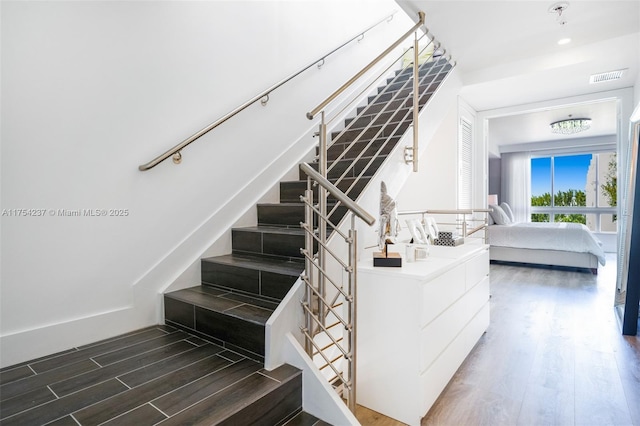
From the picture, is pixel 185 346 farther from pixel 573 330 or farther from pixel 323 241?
pixel 573 330

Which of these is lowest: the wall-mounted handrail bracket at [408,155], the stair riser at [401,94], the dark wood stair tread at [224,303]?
the dark wood stair tread at [224,303]

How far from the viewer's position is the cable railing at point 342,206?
1650mm

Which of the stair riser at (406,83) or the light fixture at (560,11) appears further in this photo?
the stair riser at (406,83)

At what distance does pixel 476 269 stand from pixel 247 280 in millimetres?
1779

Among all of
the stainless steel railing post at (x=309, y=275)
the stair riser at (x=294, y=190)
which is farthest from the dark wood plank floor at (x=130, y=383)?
the stair riser at (x=294, y=190)

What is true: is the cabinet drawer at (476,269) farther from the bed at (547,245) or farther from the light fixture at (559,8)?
the bed at (547,245)

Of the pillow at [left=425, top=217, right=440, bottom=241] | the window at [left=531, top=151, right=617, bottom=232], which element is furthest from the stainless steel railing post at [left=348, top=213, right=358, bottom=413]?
the window at [left=531, top=151, right=617, bottom=232]

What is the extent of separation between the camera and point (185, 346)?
187 cm

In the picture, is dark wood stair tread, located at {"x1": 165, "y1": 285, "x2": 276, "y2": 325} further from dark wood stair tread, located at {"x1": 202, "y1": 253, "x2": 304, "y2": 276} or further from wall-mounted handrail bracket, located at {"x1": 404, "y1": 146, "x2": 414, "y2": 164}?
wall-mounted handrail bracket, located at {"x1": 404, "y1": 146, "x2": 414, "y2": 164}

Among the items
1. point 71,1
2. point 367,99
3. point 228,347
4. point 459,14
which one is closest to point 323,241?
point 228,347

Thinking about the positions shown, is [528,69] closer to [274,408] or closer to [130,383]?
[274,408]

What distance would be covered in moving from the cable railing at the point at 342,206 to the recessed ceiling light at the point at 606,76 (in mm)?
1568

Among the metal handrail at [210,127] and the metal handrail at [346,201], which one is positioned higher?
the metal handrail at [210,127]

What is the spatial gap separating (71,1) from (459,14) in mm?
2737
